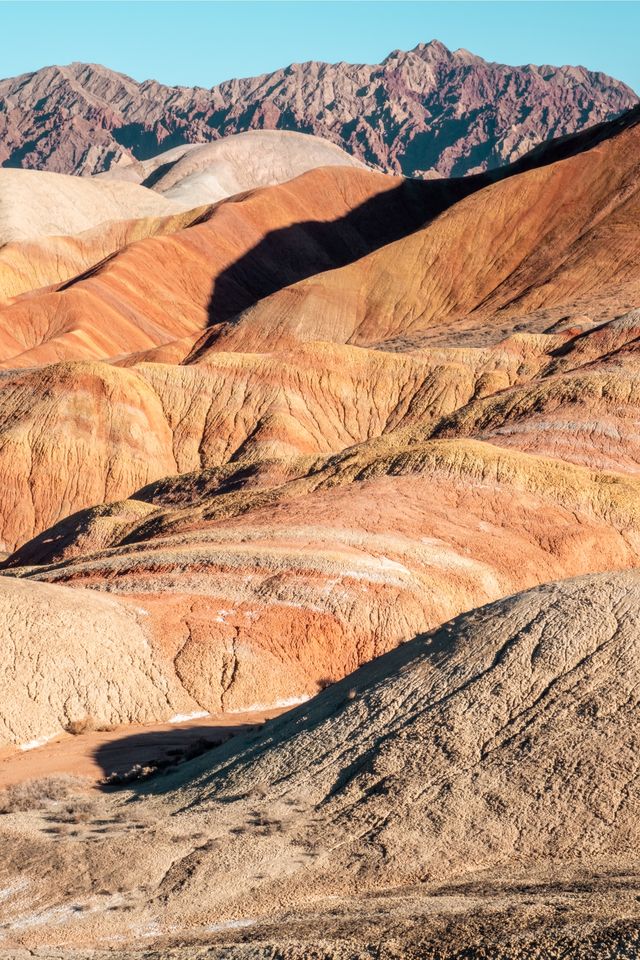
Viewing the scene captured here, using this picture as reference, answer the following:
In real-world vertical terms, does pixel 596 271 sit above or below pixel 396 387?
above

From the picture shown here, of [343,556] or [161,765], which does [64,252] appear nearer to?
[343,556]

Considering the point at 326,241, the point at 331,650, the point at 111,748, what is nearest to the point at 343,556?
the point at 331,650

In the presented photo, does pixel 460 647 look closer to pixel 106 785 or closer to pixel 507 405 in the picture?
pixel 106 785

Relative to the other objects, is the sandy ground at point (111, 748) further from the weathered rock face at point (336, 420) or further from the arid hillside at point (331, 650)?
the weathered rock face at point (336, 420)

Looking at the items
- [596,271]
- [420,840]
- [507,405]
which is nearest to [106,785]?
[420,840]

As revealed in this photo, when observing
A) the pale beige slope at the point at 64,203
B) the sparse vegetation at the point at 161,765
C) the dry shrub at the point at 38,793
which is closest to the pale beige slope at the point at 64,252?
the pale beige slope at the point at 64,203

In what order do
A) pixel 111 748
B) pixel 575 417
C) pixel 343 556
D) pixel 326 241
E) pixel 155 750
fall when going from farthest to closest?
pixel 326 241
pixel 575 417
pixel 343 556
pixel 111 748
pixel 155 750
